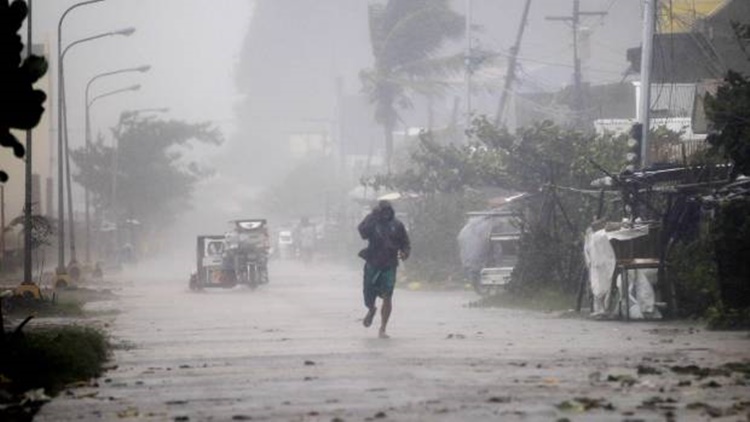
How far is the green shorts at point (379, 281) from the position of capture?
20.4 meters

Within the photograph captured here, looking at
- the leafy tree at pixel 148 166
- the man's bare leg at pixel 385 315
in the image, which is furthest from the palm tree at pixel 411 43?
the man's bare leg at pixel 385 315

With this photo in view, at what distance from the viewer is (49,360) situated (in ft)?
47.5

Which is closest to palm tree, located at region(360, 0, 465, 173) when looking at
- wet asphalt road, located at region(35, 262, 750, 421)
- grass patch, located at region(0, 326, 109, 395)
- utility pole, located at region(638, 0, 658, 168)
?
utility pole, located at region(638, 0, 658, 168)

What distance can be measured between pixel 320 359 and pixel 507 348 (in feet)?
8.10

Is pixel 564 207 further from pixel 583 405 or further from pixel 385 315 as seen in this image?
pixel 583 405

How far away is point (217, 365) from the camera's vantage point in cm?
1611

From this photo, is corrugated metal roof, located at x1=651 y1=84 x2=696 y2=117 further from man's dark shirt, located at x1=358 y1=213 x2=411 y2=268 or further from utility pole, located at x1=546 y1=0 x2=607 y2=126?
man's dark shirt, located at x1=358 y1=213 x2=411 y2=268

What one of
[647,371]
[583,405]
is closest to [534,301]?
[647,371]

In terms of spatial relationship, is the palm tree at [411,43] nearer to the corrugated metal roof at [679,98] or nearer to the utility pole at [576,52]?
the utility pole at [576,52]

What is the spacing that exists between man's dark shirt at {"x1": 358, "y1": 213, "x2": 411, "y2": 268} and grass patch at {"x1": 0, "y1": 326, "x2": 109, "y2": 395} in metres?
4.72

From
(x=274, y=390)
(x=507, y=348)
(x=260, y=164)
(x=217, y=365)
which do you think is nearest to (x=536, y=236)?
(x=507, y=348)

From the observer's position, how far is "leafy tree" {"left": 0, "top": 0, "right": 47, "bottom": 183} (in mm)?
11602

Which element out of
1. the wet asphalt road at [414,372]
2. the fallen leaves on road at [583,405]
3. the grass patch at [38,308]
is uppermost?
the fallen leaves on road at [583,405]

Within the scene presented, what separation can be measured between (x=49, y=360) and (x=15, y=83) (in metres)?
3.72
